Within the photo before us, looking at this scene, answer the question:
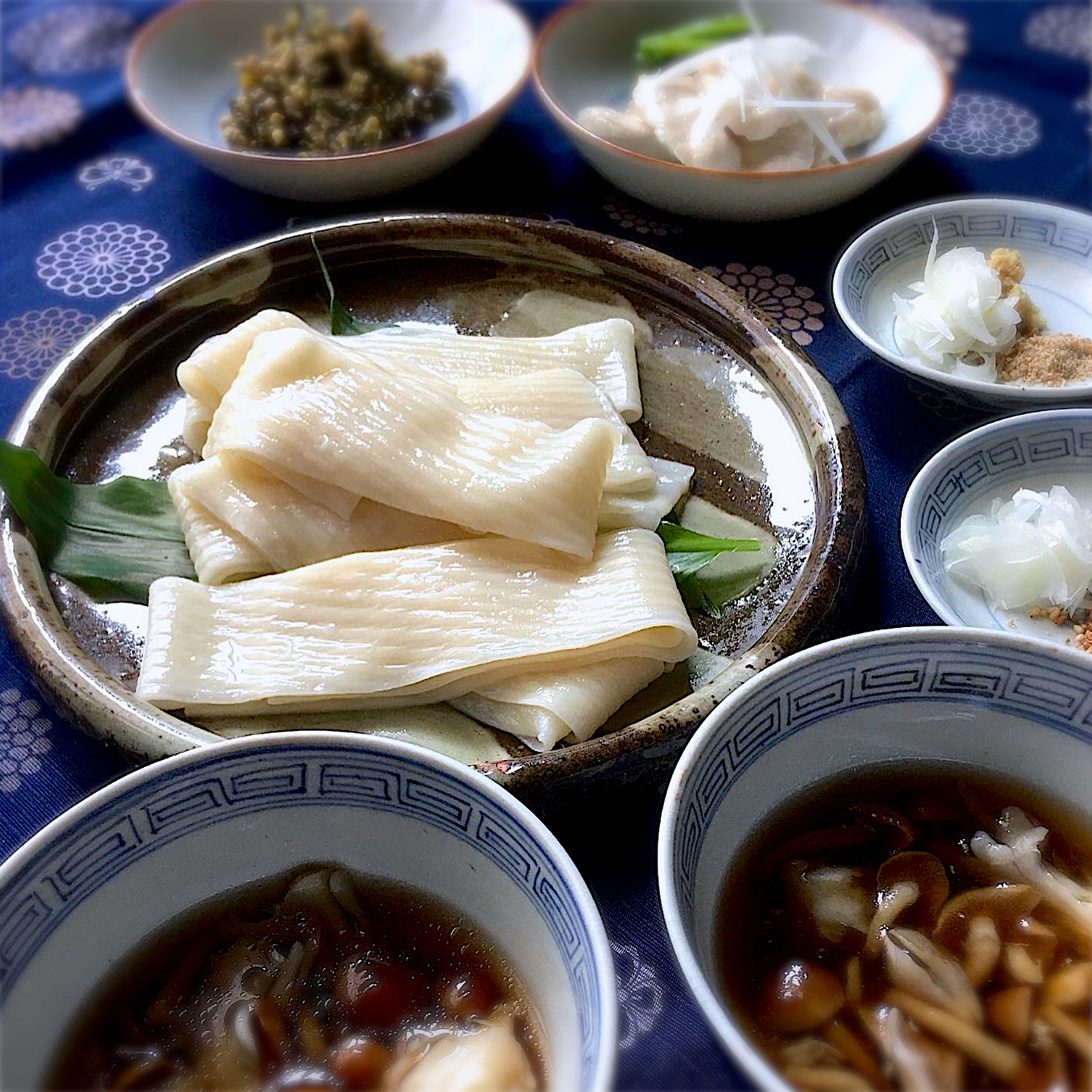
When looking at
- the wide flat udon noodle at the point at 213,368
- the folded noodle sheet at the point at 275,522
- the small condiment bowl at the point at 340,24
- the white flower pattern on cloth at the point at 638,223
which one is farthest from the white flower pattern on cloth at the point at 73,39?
the folded noodle sheet at the point at 275,522

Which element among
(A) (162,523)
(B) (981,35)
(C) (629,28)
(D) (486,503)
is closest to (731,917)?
(D) (486,503)

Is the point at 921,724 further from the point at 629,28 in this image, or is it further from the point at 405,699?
the point at 629,28

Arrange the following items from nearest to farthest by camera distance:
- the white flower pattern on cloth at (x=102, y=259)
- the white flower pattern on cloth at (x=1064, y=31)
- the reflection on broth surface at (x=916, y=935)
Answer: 1. the reflection on broth surface at (x=916, y=935)
2. the white flower pattern on cloth at (x=102, y=259)
3. the white flower pattern on cloth at (x=1064, y=31)

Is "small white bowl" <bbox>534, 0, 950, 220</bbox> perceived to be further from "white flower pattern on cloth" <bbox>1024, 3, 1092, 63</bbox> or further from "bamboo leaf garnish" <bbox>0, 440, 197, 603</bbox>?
"bamboo leaf garnish" <bbox>0, 440, 197, 603</bbox>

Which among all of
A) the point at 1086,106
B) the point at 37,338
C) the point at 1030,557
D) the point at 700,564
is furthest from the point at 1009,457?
the point at 37,338

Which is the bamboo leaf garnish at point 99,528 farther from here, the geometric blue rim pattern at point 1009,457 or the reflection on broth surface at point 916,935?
the geometric blue rim pattern at point 1009,457

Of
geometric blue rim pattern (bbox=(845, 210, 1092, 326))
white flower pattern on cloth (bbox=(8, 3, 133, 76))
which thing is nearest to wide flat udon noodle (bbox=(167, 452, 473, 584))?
geometric blue rim pattern (bbox=(845, 210, 1092, 326))
